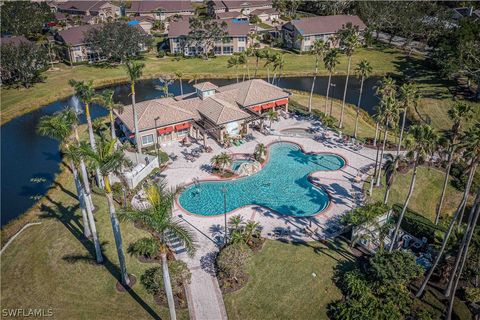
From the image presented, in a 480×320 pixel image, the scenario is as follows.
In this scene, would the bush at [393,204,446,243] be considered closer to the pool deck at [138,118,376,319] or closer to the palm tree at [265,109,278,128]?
the pool deck at [138,118,376,319]

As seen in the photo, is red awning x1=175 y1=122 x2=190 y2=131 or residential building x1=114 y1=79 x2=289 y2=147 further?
red awning x1=175 y1=122 x2=190 y2=131

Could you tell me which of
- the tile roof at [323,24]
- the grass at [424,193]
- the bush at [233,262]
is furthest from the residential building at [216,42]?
the bush at [233,262]

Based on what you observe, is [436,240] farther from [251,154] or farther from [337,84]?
[337,84]

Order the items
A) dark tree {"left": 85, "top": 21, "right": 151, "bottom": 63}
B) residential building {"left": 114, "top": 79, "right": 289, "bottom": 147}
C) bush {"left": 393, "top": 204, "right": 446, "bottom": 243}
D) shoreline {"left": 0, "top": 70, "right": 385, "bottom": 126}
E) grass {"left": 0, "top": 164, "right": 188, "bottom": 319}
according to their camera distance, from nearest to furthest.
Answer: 1. grass {"left": 0, "top": 164, "right": 188, "bottom": 319}
2. bush {"left": 393, "top": 204, "right": 446, "bottom": 243}
3. residential building {"left": 114, "top": 79, "right": 289, "bottom": 147}
4. shoreline {"left": 0, "top": 70, "right": 385, "bottom": 126}
5. dark tree {"left": 85, "top": 21, "right": 151, "bottom": 63}

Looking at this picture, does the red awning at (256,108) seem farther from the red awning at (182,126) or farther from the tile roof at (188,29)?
the tile roof at (188,29)

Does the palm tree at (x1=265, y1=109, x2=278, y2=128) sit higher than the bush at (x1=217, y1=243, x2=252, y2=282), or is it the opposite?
the palm tree at (x1=265, y1=109, x2=278, y2=128)

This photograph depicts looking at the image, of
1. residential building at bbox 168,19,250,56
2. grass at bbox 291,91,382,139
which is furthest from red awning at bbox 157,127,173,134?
residential building at bbox 168,19,250,56

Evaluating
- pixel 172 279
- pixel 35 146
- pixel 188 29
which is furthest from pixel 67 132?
pixel 188 29
